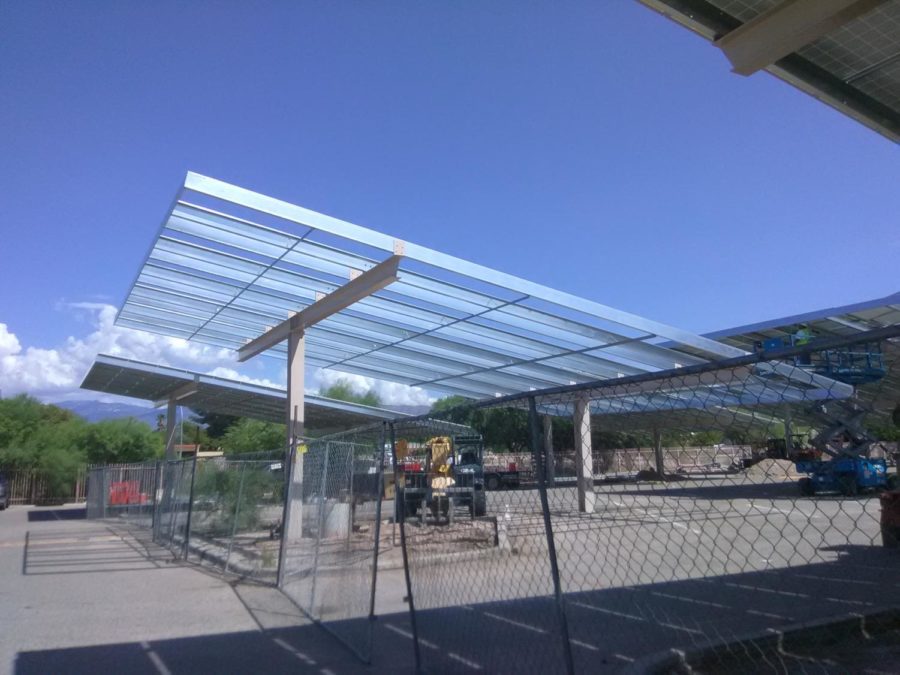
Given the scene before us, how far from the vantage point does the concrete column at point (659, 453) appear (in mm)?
3529

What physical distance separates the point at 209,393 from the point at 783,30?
24460 mm

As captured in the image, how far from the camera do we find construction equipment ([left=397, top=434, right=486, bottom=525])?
6.64 meters

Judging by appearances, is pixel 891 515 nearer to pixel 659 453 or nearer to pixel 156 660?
pixel 659 453

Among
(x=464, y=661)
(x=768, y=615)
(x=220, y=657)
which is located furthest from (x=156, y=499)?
(x=768, y=615)

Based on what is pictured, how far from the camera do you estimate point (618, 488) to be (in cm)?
426

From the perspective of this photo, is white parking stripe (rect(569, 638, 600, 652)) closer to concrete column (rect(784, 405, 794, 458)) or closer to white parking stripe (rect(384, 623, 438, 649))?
white parking stripe (rect(384, 623, 438, 649))

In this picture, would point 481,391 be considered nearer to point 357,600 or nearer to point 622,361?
point 622,361

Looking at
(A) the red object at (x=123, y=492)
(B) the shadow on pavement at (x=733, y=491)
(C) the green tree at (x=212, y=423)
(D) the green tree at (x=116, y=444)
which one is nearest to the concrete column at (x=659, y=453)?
(B) the shadow on pavement at (x=733, y=491)

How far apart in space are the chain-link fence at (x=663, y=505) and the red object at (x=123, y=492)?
18129mm

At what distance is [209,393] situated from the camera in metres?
27.2

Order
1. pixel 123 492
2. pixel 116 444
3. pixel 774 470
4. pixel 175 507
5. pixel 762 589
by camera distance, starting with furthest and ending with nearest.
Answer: pixel 116 444 → pixel 123 492 → pixel 175 507 → pixel 762 589 → pixel 774 470

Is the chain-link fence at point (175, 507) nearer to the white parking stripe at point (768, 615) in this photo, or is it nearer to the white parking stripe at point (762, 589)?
the white parking stripe at point (762, 589)

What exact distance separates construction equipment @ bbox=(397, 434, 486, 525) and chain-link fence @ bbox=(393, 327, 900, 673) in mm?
23

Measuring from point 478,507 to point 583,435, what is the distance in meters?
5.77
